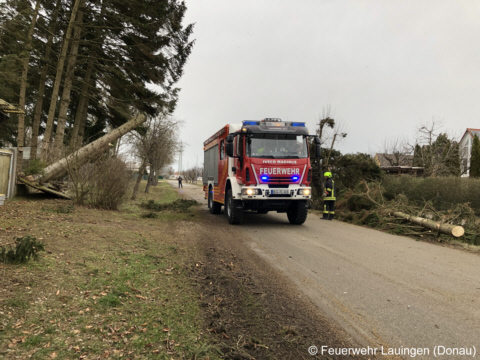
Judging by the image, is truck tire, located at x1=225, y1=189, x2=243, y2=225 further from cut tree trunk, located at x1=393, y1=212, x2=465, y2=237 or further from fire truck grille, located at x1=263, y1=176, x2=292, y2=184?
cut tree trunk, located at x1=393, y1=212, x2=465, y2=237

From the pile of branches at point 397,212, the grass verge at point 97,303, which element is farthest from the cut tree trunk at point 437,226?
the grass verge at point 97,303

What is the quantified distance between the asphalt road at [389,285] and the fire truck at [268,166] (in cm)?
135

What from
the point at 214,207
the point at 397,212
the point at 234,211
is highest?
the point at 397,212

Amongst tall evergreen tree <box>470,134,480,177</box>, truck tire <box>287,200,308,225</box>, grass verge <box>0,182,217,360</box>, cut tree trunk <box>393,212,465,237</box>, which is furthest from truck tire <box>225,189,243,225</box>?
tall evergreen tree <box>470,134,480,177</box>

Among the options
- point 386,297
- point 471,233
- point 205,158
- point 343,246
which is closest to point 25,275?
point 386,297

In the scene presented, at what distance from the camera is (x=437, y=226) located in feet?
29.4

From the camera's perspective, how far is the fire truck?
9.52m

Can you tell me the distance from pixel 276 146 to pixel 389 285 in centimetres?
581

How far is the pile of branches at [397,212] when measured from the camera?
30.1 feet

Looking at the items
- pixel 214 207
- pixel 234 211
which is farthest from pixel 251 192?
pixel 214 207

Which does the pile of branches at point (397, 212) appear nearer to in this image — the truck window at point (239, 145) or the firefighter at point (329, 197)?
the firefighter at point (329, 197)

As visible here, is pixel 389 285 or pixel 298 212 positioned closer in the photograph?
pixel 389 285

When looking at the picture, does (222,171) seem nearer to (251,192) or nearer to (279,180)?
(251,192)

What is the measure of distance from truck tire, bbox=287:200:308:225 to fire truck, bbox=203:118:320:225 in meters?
0.03
